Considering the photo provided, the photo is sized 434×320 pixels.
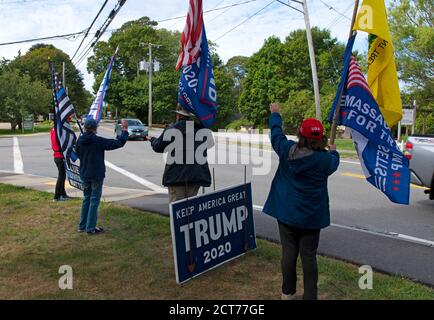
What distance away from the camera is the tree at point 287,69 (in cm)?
5256

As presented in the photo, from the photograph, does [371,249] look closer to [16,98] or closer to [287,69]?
[16,98]

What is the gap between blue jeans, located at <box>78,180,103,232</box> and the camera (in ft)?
21.3

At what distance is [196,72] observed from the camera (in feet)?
18.0

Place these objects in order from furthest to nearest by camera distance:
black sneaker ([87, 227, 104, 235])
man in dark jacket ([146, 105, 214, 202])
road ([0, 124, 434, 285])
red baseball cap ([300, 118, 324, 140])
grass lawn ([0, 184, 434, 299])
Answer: black sneaker ([87, 227, 104, 235])
road ([0, 124, 434, 285])
man in dark jacket ([146, 105, 214, 202])
grass lawn ([0, 184, 434, 299])
red baseball cap ([300, 118, 324, 140])

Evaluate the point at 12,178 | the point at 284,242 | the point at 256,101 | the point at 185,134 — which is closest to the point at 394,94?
the point at 284,242

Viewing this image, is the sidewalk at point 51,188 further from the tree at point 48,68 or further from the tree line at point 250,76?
the tree at point 48,68

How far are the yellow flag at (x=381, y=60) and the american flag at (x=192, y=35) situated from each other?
77.5 inches

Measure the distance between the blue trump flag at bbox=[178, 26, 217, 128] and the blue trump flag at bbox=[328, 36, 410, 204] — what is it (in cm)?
158

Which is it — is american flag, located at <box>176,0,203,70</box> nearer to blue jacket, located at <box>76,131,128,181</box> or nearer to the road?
blue jacket, located at <box>76,131,128,181</box>

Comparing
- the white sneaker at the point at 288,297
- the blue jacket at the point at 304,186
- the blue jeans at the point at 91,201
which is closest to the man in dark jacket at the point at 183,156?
the blue jacket at the point at 304,186

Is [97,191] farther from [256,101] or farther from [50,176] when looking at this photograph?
[256,101]

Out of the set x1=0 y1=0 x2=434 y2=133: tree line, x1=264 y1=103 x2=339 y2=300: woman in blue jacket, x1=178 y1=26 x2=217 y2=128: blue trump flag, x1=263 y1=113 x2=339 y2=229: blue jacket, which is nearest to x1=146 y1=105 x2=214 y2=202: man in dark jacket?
x1=178 y1=26 x2=217 y2=128: blue trump flag

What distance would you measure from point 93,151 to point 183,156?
1955 millimetres
